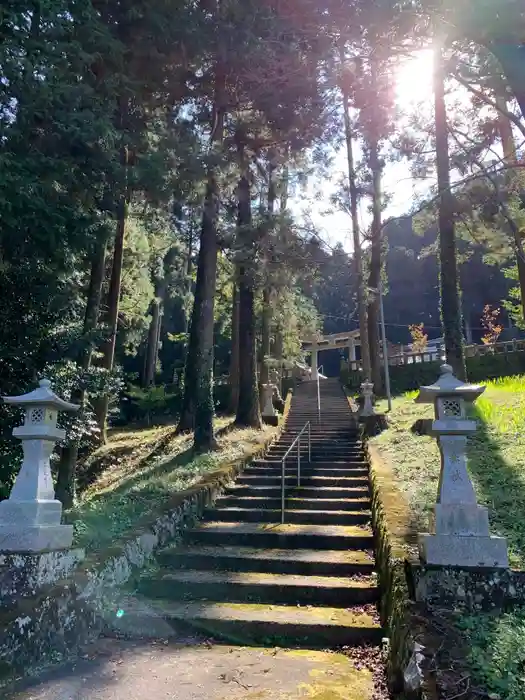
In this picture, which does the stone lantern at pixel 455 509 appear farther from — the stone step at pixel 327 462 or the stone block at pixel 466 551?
the stone step at pixel 327 462

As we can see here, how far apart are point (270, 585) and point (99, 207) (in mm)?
5798

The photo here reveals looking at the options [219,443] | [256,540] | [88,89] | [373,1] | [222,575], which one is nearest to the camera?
[222,575]

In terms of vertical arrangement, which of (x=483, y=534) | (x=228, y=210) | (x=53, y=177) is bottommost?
(x=483, y=534)

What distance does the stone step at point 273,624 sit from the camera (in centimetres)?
419

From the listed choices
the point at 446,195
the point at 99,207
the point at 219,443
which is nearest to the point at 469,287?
the point at 446,195

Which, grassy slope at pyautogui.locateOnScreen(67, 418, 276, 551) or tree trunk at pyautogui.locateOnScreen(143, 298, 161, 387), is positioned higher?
tree trunk at pyautogui.locateOnScreen(143, 298, 161, 387)

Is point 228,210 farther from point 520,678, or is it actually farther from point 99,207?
point 520,678

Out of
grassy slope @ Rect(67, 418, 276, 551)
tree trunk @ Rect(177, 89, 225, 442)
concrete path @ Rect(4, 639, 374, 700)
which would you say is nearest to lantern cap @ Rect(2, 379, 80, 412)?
grassy slope @ Rect(67, 418, 276, 551)

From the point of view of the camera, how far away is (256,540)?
6.14 meters

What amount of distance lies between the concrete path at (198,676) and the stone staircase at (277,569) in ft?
0.85

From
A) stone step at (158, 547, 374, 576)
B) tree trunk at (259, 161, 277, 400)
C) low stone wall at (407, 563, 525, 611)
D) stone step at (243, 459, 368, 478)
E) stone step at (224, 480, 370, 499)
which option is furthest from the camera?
tree trunk at (259, 161, 277, 400)

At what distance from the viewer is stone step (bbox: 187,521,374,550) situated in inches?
234

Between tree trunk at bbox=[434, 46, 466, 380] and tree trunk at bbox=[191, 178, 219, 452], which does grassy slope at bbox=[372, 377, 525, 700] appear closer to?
tree trunk at bbox=[434, 46, 466, 380]

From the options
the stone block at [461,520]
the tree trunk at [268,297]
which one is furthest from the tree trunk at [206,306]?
the stone block at [461,520]
